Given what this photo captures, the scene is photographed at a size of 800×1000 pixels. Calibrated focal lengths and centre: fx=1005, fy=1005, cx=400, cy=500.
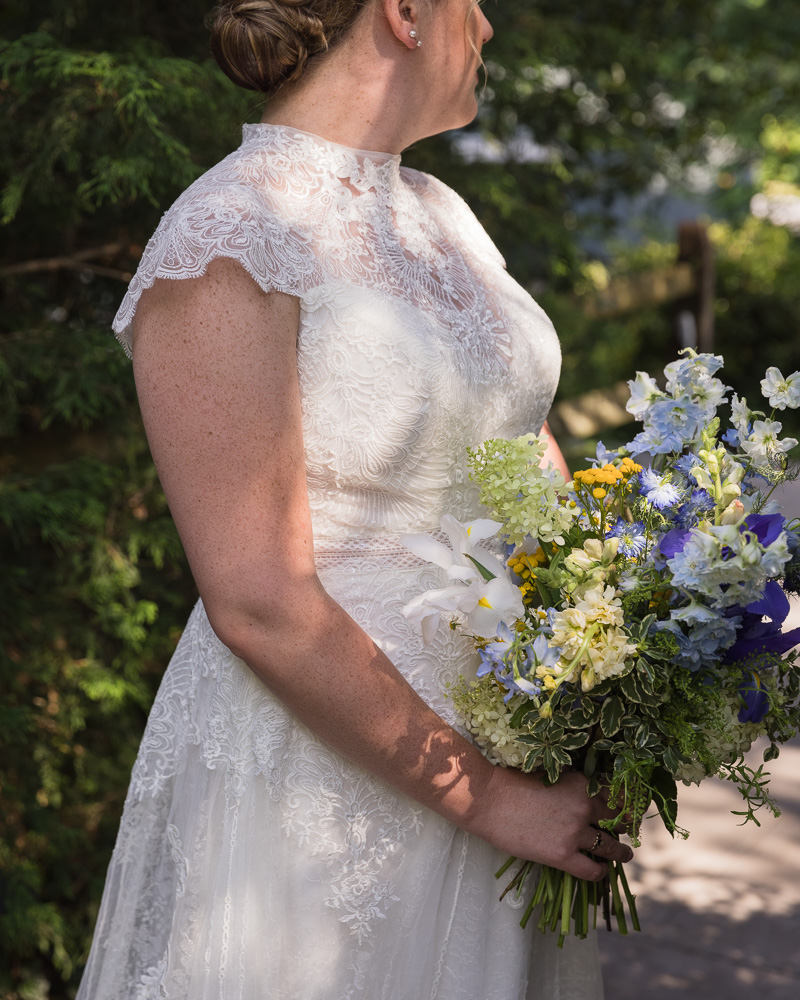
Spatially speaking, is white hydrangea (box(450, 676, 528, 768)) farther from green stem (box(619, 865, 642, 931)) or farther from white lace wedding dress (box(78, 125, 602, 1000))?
green stem (box(619, 865, 642, 931))

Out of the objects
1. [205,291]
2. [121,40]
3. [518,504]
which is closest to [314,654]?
[518,504]

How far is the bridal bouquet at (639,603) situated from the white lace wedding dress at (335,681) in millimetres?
166

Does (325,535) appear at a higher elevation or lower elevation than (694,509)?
lower

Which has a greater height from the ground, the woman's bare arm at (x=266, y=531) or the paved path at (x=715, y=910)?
the woman's bare arm at (x=266, y=531)

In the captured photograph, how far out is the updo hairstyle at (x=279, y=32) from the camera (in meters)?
1.67

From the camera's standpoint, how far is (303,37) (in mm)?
1690

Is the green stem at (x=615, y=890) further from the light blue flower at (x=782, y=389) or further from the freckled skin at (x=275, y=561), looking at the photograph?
the light blue flower at (x=782, y=389)

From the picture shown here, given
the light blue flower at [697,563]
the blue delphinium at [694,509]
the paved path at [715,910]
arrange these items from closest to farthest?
the light blue flower at [697,563] → the blue delphinium at [694,509] → the paved path at [715,910]

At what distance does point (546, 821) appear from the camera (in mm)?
1588

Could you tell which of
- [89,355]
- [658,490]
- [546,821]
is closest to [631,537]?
[658,490]

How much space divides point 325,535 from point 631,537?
0.50 meters

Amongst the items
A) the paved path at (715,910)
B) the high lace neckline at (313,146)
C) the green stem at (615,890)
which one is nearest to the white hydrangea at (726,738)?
the green stem at (615,890)

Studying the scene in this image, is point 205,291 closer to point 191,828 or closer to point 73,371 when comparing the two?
point 191,828

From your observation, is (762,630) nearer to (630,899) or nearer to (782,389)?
(782,389)
